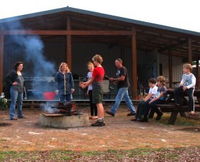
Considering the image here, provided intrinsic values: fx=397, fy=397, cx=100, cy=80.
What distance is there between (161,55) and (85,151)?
1907 centimetres

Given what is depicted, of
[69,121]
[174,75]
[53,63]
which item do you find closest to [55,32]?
[53,63]

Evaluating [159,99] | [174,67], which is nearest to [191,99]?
[159,99]

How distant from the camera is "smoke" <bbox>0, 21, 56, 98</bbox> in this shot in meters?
17.0

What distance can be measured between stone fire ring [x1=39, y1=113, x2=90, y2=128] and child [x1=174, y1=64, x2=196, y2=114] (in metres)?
2.35

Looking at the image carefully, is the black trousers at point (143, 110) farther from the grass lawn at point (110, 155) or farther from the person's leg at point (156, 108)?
the grass lawn at point (110, 155)

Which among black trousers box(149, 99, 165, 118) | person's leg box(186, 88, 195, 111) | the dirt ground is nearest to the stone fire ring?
the dirt ground

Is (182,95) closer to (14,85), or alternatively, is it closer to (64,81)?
(64,81)

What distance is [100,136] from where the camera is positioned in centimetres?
796

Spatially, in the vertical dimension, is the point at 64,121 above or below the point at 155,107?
below

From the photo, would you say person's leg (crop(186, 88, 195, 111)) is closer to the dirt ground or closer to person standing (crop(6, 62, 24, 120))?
the dirt ground

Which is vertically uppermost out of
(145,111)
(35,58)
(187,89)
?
(35,58)

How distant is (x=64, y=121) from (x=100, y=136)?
1.55 meters

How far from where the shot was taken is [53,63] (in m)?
20.6

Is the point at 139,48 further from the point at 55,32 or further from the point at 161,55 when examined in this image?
the point at 55,32
